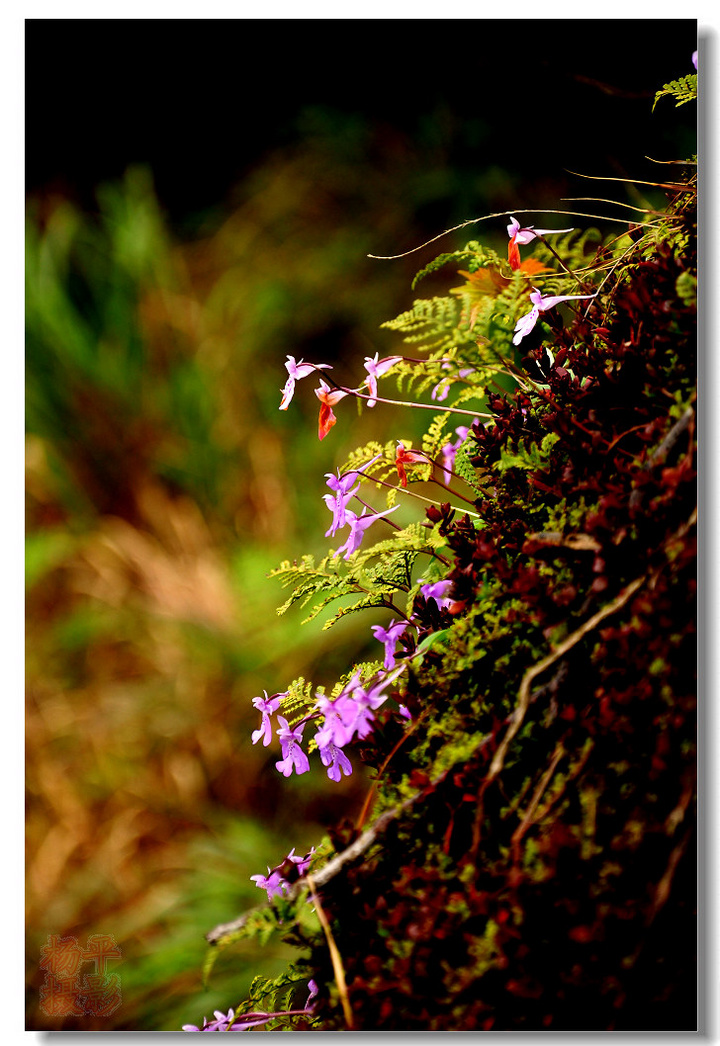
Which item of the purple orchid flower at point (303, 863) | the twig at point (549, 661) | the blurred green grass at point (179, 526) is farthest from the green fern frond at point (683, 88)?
the blurred green grass at point (179, 526)

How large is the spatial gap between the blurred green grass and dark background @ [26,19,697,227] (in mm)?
114

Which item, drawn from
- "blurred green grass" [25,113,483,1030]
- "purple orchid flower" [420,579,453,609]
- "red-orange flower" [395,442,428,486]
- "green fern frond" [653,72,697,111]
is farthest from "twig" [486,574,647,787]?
"blurred green grass" [25,113,483,1030]

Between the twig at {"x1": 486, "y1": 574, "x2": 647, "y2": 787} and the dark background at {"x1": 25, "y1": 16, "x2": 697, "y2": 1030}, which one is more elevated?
the dark background at {"x1": 25, "y1": 16, "x2": 697, "y2": 1030}

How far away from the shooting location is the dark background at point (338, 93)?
1.13m

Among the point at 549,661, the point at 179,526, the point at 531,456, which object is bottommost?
the point at 549,661

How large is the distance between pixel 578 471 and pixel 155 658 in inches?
66.8

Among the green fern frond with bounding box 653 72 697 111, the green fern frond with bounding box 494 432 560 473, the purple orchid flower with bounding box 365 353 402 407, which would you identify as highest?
the green fern frond with bounding box 653 72 697 111

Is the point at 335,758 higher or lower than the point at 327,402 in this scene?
lower

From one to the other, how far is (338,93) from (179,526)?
1.24 metres

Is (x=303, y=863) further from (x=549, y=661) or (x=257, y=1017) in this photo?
(x=549, y=661)

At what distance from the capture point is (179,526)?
2191 millimetres

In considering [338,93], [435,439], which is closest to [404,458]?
[435,439]

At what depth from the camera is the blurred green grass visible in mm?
1853

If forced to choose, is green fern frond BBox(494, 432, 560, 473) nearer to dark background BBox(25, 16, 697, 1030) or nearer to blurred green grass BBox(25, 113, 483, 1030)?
dark background BBox(25, 16, 697, 1030)
